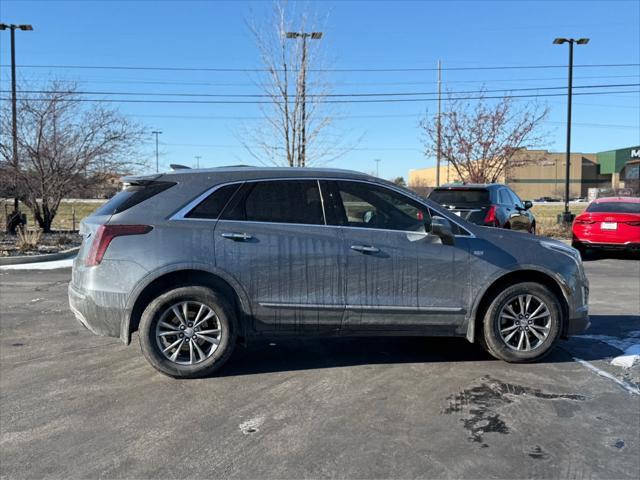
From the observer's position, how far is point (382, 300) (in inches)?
190

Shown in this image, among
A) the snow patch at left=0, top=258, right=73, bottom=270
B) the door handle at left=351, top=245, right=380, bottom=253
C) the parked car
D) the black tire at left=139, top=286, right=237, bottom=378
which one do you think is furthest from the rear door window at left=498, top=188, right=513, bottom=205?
the snow patch at left=0, top=258, right=73, bottom=270

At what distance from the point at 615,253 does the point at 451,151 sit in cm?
929

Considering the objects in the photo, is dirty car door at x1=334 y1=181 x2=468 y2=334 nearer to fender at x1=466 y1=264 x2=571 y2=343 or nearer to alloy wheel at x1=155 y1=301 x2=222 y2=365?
fender at x1=466 y1=264 x2=571 y2=343

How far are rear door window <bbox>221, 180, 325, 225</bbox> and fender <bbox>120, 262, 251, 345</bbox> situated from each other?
1.61 feet

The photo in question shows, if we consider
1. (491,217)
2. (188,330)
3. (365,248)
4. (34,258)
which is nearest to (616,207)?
(491,217)

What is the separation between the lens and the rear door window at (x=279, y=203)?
189 inches

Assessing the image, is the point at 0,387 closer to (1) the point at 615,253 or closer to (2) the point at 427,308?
(2) the point at 427,308

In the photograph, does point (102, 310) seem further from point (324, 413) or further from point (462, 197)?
point (462, 197)

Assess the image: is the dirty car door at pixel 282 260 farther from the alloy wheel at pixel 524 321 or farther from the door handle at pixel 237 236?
the alloy wheel at pixel 524 321

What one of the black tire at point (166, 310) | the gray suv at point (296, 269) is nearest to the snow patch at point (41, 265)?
the gray suv at point (296, 269)

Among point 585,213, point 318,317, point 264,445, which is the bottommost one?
point 264,445

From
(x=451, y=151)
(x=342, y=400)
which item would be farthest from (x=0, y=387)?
(x=451, y=151)

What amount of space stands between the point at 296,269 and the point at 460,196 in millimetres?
6879

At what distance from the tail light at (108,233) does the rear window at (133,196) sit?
0.19 metres
